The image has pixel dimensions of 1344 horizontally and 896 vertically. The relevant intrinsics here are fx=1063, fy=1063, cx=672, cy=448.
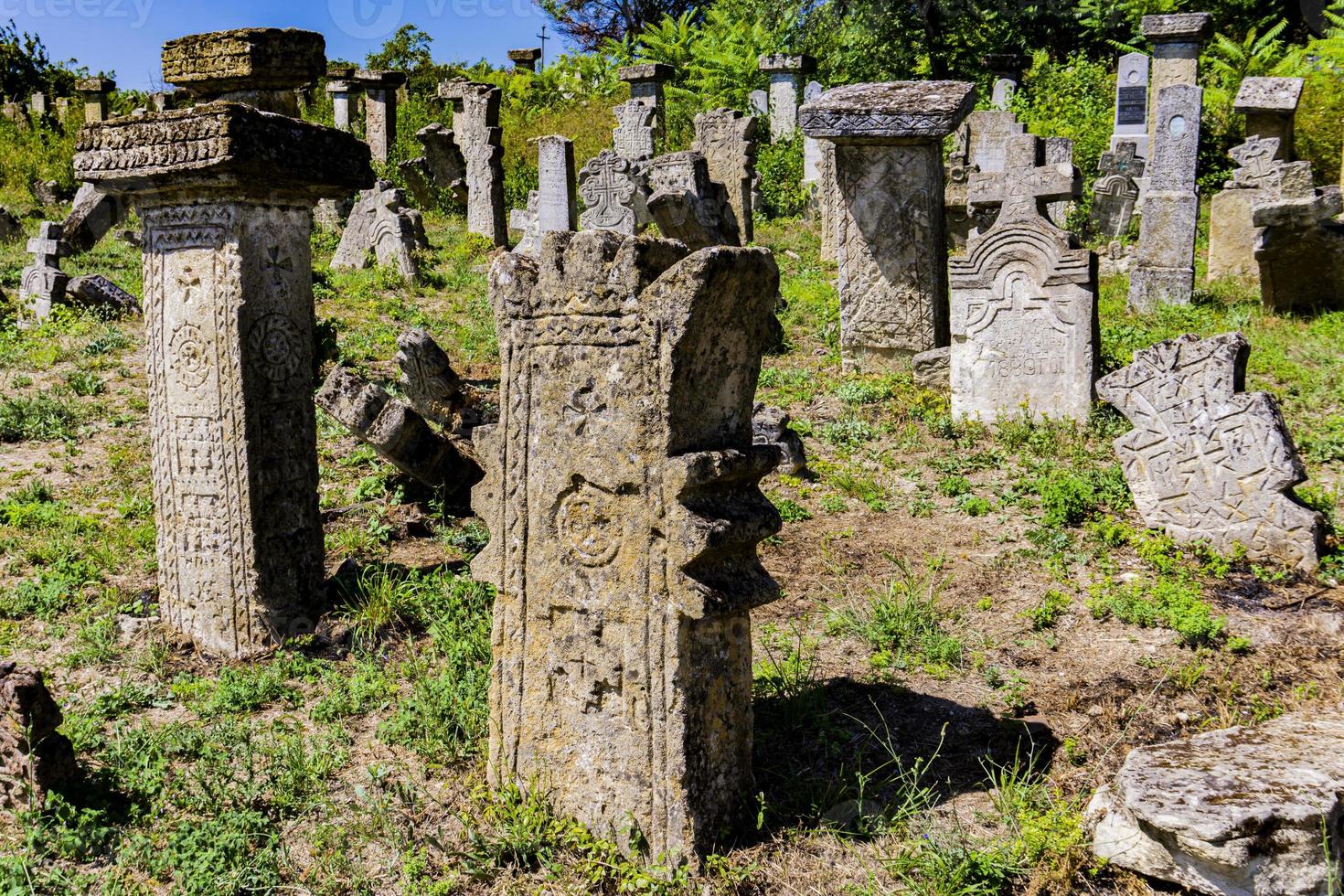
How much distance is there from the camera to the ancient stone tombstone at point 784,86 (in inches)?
845

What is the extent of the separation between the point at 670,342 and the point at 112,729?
302cm

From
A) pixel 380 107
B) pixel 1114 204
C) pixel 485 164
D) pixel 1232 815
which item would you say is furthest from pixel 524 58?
pixel 1232 815

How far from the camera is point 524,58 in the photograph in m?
27.9

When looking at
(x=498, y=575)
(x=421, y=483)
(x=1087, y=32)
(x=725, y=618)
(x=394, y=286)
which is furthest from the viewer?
(x=1087, y=32)

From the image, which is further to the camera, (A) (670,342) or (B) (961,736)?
(B) (961,736)

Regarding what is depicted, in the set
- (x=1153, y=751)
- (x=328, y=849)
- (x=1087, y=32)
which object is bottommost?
(x=328, y=849)

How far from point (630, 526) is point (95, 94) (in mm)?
26473

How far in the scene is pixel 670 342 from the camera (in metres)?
3.19

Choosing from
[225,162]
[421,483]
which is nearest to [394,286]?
[421,483]

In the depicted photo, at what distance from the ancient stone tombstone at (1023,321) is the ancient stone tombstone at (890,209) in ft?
3.62

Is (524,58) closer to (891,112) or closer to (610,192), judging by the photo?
(610,192)

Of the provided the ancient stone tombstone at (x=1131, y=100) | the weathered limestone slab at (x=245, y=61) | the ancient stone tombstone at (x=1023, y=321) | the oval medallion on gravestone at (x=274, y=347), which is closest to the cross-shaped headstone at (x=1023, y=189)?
the ancient stone tombstone at (x=1023, y=321)

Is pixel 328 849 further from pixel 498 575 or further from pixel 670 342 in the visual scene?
pixel 670 342

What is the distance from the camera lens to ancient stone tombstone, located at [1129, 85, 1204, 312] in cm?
1101
